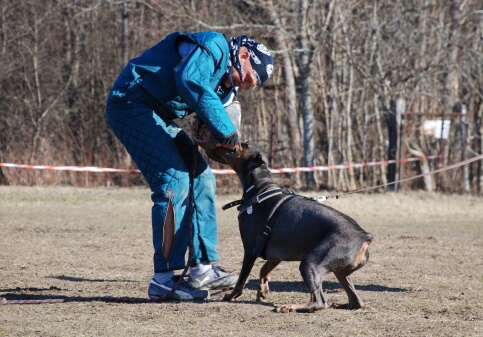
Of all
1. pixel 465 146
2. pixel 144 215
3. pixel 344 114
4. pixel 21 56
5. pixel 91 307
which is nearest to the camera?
pixel 91 307

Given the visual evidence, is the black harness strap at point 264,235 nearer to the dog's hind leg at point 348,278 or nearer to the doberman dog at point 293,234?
the doberman dog at point 293,234

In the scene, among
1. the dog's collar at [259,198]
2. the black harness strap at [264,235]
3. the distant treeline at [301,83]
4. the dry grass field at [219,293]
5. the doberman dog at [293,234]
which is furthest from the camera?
the distant treeline at [301,83]

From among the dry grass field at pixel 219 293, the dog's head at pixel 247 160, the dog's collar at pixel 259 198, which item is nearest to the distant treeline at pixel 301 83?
the dry grass field at pixel 219 293

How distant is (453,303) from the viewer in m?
5.29

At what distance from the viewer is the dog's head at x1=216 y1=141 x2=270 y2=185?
5387mm

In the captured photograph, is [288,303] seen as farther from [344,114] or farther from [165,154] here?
[344,114]

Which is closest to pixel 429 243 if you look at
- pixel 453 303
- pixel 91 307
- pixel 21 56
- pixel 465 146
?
pixel 453 303

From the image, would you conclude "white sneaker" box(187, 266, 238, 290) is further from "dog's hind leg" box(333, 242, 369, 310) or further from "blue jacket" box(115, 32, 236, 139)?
"blue jacket" box(115, 32, 236, 139)

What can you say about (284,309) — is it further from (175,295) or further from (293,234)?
(175,295)

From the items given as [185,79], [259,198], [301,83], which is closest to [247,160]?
[259,198]

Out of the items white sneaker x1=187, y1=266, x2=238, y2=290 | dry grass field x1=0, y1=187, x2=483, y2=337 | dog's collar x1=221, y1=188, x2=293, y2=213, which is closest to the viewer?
dry grass field x1=0, y1=187, x2=483, y2=337

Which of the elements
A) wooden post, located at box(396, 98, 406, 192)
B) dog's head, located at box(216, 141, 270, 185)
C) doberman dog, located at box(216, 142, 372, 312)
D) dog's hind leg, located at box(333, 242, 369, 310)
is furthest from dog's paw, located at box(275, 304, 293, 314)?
wooden post, located at box(396, 98, 406, 192)

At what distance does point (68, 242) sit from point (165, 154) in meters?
3.76

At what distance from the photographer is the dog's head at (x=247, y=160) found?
5.39m
